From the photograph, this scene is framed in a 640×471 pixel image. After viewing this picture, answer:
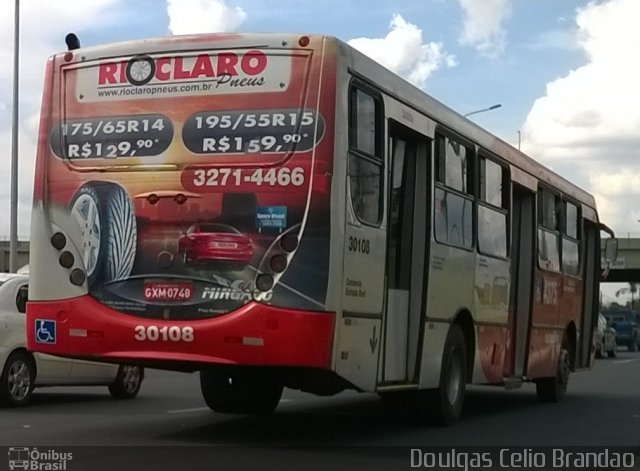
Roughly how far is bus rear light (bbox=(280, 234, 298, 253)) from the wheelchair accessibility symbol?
7.33 ft

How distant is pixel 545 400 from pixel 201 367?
8.97m

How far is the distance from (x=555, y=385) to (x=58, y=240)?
957 centimetres

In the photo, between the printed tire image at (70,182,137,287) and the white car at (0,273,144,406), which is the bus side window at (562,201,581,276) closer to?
the white car at (0,273,144,406)

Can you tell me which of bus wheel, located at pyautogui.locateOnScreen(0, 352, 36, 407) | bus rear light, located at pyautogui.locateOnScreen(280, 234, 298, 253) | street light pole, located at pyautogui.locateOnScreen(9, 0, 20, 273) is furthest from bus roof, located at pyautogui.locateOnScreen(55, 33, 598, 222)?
street light pole, located at pyautogui.locateOnScreen(9, 0, 20, 273)

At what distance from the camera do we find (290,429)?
1209 centimetres

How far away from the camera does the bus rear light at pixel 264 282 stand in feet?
31.2

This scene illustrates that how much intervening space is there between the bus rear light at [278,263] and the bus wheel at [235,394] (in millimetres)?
3334

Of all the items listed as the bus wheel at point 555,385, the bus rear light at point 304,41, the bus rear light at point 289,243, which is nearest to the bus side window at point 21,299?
the bus rear light at point 289,243

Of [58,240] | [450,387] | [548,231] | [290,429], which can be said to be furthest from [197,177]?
[548,231]

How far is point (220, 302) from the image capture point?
31.6ft

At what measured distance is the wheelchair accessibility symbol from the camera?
10227 mm

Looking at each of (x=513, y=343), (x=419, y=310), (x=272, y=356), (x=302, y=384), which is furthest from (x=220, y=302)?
(x=513, y=343)

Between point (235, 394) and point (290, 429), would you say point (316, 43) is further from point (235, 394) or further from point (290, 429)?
point (235, 394)

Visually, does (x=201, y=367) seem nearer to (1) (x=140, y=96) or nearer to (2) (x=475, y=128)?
(1) (x=140, y=96)
